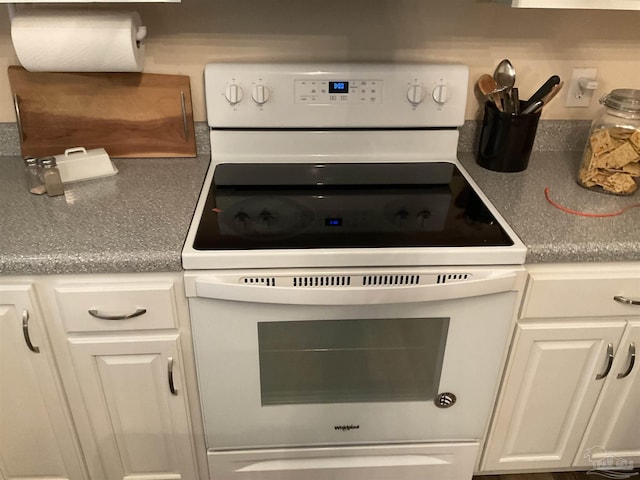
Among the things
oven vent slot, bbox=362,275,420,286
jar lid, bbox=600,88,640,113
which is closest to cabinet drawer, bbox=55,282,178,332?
oven vent slot, bbox=362,275,420,286

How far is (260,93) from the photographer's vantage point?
4.72 ft

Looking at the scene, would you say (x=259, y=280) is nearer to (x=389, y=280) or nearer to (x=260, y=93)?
(x=389, y=280)

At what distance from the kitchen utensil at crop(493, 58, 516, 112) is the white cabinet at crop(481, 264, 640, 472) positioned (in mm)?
522

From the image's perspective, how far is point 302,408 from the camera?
4.33 ft

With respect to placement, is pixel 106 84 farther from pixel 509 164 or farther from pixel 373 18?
pixel 509 164

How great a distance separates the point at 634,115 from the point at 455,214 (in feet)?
1.69

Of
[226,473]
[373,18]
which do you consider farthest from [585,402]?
[373,18]

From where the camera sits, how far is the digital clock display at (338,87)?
4.77 ft

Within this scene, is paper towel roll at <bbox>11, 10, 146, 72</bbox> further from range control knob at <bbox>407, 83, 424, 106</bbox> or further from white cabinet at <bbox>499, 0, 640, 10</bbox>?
white cabinet at <bbox>499, 0, 640, 10</bbox>

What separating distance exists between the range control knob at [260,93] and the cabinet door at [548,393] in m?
0.86

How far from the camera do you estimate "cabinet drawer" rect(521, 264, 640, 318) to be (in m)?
1.20

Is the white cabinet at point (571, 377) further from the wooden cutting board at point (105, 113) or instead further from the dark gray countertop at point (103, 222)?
the wooden cutting board at point (105, 113)

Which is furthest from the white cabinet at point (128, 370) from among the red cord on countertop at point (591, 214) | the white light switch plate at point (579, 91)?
the white light switch plate at point (579, 91)

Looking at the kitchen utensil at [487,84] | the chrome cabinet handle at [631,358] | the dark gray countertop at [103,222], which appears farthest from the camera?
the kitchen utensil at [487,84]
